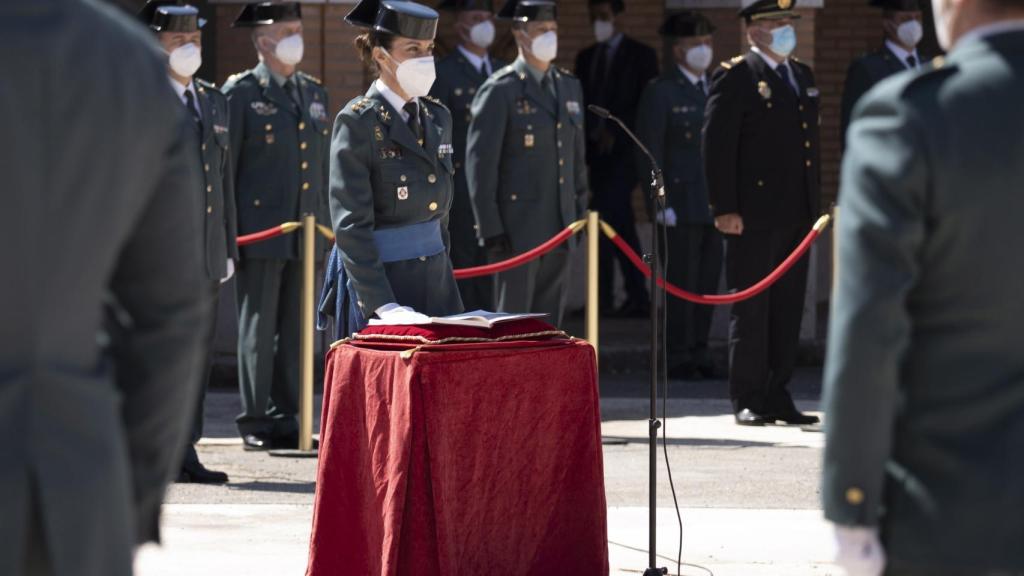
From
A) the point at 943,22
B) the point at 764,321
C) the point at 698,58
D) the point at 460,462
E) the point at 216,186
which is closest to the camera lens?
the point at 943,22

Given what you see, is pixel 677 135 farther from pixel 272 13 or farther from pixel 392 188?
pixel 392 188

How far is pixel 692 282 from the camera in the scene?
1295 cm

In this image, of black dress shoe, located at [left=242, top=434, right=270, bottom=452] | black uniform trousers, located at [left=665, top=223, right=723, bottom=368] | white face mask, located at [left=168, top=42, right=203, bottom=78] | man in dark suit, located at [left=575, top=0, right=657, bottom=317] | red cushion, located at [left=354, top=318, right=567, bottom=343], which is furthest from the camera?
man in dark suit, located at [left=575, top=0, right=657, bottom=317]

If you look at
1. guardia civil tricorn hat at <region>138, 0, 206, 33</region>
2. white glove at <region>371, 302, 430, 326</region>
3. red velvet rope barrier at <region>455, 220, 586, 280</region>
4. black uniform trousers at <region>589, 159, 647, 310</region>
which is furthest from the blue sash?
black uniform trousers at <region>589, 159, 647, 310</region>

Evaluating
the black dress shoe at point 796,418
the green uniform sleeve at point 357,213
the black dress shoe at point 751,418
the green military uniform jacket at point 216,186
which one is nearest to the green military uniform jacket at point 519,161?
the black dress shoe at point 751,418

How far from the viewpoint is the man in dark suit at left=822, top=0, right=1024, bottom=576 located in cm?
320

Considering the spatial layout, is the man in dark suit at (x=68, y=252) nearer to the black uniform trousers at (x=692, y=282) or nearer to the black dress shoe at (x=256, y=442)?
the black dress shoe at (x=256, y=442)

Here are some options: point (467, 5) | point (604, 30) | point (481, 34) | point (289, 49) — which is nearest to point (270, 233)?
point (289, 49)

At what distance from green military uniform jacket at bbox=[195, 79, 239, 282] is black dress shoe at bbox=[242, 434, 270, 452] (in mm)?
1032

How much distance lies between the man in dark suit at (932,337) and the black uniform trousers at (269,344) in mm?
6825

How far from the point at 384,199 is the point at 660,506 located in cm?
226

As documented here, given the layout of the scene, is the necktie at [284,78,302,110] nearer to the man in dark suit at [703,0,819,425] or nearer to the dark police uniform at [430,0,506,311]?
the dark police uniform at [430,0,506,311]

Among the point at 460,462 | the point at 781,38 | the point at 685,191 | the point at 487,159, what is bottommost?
the point at 460,462

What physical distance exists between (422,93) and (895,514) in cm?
386
